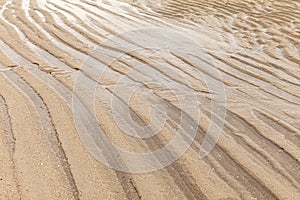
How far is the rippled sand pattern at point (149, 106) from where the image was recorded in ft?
8.56

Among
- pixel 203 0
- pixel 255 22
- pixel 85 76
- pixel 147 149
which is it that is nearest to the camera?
pixel 147 149

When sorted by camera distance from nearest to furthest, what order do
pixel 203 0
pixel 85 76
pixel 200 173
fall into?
pixel 200 173, pixel 85 76, pixel 203 0

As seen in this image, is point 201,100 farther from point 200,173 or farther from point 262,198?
point 262,198

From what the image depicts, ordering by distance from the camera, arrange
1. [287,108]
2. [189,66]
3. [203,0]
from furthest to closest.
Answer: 1. [203,0]
2. [189,66]
3. [287,108]

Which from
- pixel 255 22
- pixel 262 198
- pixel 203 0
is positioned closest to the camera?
pixel 262 198

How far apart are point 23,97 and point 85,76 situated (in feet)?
2.43

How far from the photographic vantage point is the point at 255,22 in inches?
255

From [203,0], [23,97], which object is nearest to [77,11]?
[203,0]

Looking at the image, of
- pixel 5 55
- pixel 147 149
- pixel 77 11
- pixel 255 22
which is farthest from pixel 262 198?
pixel 77 11

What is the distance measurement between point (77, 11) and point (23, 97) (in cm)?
374

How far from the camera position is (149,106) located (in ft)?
11.8

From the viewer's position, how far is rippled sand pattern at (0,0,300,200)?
2.61m

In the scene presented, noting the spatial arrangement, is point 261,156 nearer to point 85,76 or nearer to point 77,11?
point 85,76

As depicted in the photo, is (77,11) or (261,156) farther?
(77,11)
